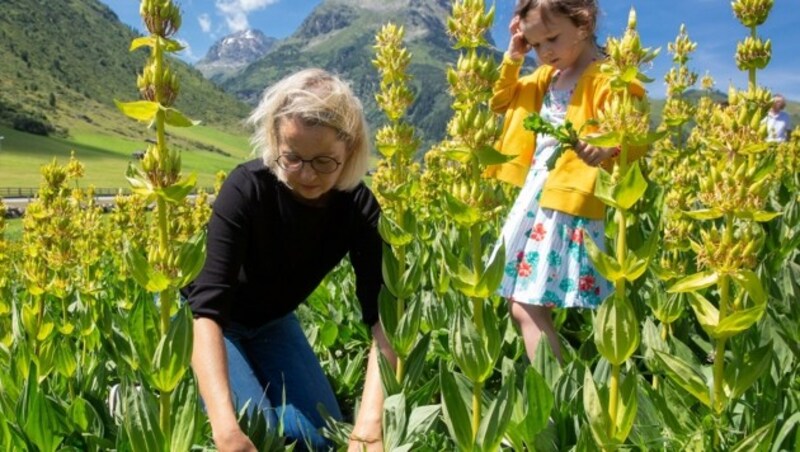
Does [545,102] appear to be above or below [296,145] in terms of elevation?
above

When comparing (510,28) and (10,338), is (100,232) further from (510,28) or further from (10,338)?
(510,28)

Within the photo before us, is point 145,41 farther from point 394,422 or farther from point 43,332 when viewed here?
point 43,332

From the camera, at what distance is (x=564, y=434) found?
281 centimetres

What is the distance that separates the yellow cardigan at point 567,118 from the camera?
3.57 m

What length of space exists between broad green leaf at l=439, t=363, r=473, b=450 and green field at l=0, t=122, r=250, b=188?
51643 millimetres

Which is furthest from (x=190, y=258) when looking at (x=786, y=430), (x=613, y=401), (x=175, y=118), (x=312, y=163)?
(x=786, y=430)

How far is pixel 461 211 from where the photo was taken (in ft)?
8.10

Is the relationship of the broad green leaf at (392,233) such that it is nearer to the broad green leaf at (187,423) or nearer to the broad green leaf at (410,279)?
the broad green leaf at (410,279)

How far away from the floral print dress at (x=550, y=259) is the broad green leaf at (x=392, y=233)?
760 mm

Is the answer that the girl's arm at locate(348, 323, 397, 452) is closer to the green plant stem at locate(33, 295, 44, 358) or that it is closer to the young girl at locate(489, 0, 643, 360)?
the young girl at locate(489, 0, 643, 360)

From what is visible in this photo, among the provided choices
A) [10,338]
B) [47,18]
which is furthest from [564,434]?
[47,18]

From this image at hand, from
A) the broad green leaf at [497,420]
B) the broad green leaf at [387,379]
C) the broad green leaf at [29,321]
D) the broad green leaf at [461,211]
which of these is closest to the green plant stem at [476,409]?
the broad green leaf at [497,420]

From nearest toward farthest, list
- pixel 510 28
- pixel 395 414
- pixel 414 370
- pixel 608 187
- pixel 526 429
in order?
pixel 608 187, pixel 526 429, pixel 395 414, pixel 414 370, pixel 510 28

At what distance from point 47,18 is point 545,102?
8586 inches
